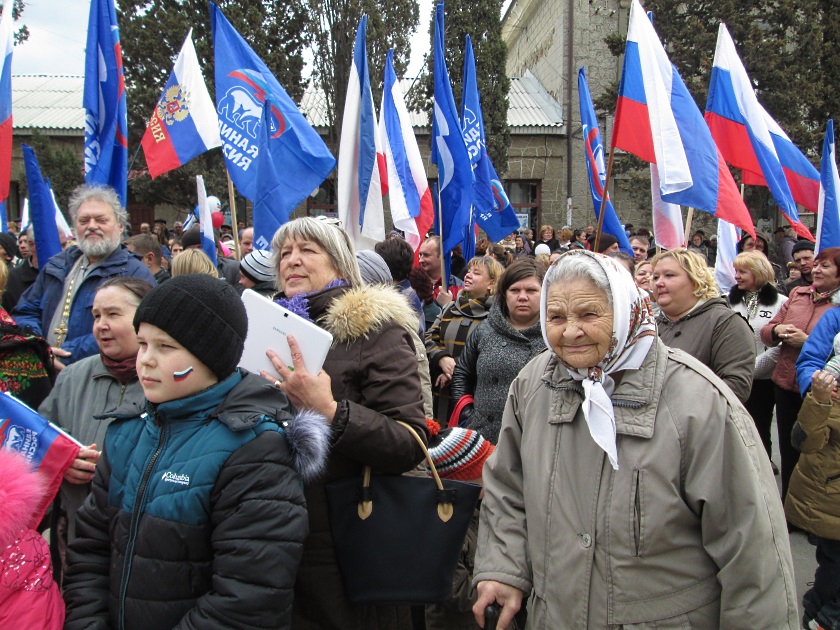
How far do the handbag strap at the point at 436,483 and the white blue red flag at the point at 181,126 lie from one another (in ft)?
13.4

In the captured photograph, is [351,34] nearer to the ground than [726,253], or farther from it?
farther from it

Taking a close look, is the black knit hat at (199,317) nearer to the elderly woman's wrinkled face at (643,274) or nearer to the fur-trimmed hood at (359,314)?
the fur-trimmed hood at (359,314)

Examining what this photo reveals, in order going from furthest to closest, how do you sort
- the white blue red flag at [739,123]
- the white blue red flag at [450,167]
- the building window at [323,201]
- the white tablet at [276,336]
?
the building window at [323,201] < the white blue red flag at [450,167] < the white blue red flag at [739,123] < the white tablet at [276,336]

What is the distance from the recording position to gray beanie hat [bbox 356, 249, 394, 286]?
141 inches

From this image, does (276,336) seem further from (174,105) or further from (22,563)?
(174,105)

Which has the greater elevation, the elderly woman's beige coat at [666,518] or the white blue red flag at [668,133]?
the white blue red flag at [668,133]

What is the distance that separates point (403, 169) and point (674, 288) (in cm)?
374

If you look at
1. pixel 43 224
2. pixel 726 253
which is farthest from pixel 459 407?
pixel 726 253

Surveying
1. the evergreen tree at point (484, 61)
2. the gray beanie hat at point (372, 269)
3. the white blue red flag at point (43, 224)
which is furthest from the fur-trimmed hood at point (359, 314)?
the evergreen tree at point (484, 61)

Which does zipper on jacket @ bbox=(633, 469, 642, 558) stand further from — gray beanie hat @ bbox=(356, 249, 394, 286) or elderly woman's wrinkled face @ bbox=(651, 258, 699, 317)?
elderly woman's wrinkled face @ bbox=(651, 258, 699, 317)

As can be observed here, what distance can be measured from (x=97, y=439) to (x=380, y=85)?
1666 cm

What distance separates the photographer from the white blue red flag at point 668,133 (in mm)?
4832

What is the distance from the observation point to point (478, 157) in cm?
767

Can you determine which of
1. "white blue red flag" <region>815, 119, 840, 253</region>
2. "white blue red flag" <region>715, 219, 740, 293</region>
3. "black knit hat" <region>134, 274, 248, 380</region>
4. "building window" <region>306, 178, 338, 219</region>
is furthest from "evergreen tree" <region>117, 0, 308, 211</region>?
"black knit hat" <region>134, 274, 248, 380</region>
